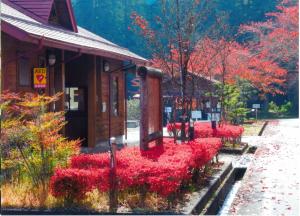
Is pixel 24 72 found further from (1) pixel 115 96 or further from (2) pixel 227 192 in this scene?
(1) pixel 115 96

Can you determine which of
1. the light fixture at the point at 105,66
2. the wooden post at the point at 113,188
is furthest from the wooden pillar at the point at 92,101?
the wooden post at the point at 113,188

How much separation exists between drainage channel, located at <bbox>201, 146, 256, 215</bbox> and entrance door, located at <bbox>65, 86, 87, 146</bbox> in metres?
4.69

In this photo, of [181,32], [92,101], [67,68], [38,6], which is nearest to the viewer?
[181,32]

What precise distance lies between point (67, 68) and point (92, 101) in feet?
4.24

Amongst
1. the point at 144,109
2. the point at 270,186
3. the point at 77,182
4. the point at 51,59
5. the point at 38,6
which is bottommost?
the point at 270,186

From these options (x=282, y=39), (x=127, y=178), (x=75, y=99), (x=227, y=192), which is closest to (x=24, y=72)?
(x=75, y=99)

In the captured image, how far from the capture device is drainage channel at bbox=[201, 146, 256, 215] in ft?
24.9

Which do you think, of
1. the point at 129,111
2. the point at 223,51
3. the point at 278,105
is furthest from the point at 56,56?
the point at 278,105

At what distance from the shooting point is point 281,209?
7293mm

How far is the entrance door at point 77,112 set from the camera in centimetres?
1498

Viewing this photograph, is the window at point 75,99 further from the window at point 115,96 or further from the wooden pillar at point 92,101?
the window at point 115,96

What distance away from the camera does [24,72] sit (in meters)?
11.2

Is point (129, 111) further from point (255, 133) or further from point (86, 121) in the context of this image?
point (86, 121)

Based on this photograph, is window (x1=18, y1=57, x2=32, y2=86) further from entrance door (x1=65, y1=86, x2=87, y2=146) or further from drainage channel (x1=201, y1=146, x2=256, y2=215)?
drainage channel (x1=201, y1=146, x2=256, y2=215)
